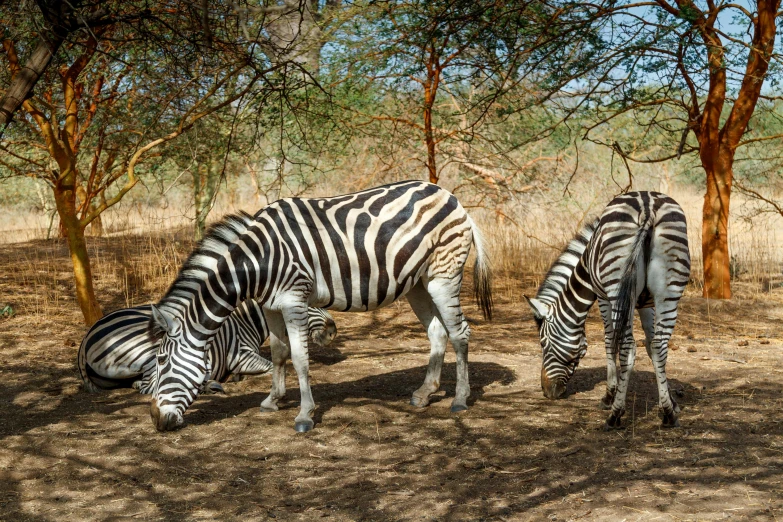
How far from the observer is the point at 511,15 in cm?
807

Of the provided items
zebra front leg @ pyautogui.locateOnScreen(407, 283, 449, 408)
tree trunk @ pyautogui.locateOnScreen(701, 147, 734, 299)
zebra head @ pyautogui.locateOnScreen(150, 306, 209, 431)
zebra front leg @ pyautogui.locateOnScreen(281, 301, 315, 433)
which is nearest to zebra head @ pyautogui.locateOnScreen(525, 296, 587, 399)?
zebra front leg @ pyautogui.locateOnScreen(407, 283, 449, 408)

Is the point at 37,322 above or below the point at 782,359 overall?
above

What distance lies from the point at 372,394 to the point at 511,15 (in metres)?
4.26

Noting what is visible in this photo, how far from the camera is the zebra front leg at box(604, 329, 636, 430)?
507cm

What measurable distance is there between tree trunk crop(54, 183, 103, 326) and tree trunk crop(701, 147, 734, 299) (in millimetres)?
7371

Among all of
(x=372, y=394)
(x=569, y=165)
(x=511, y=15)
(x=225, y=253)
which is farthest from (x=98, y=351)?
(x=569, y=165)

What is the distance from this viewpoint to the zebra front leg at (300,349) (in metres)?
5.41

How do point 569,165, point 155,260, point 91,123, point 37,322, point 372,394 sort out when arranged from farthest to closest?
1. point 569,165
2. point 155,260
3. point 91,123
4. point 37,322
5. point 372,394

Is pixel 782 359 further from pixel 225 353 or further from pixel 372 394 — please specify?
pixel 225 353

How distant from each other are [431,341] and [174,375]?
2.02 m

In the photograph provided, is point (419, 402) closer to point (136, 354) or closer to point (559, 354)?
point (559, 354)

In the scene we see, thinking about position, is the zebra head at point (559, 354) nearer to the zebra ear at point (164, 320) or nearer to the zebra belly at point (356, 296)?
the zebra belly at point (356, 296)

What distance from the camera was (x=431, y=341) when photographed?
6.20 meters

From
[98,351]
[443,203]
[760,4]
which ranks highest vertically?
[760,4]
